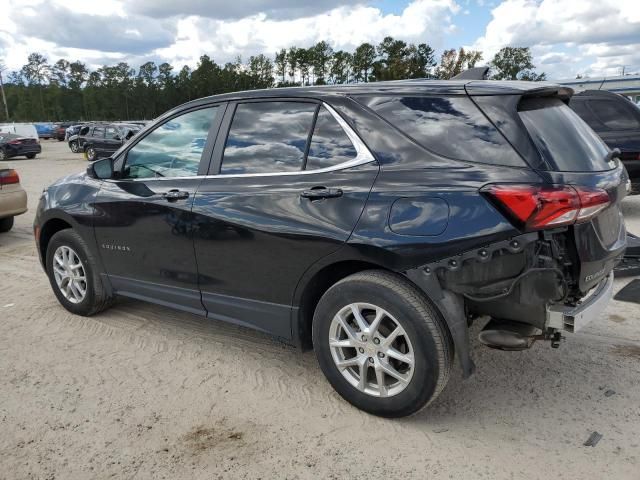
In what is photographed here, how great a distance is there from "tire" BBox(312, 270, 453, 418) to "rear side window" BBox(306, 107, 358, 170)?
676 millimetres

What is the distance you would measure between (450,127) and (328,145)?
72 cm

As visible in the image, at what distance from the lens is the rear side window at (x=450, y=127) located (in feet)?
9.06

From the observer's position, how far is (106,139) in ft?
86.2

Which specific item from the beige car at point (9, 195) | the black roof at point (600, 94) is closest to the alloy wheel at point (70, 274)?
the beige car at point (9, 195)

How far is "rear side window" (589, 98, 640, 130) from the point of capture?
8.50m

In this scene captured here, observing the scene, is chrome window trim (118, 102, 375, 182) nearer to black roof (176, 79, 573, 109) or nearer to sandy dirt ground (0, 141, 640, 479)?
black roof (176, 79, 573, 109)

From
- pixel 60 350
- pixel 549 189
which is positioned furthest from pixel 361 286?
pixel 60 350

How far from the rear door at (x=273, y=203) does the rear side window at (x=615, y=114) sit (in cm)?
700

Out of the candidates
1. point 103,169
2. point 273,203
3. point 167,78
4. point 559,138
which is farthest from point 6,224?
point 167,78

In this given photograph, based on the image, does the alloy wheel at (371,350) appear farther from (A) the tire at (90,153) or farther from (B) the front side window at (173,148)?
(A) the tire at (90,153)

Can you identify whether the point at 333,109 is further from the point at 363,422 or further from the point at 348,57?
the point at 348,57

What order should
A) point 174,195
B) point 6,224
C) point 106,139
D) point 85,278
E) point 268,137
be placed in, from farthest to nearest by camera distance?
point 106,139
point 6,224
point 85,278
point 174,195
point 268,137

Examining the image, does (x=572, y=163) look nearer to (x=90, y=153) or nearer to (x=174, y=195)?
(x=174, y=195)

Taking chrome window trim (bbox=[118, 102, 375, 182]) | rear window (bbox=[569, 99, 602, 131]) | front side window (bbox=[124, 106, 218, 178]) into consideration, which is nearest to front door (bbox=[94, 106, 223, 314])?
front side window (bbox=[124, 106, 218, 178])
